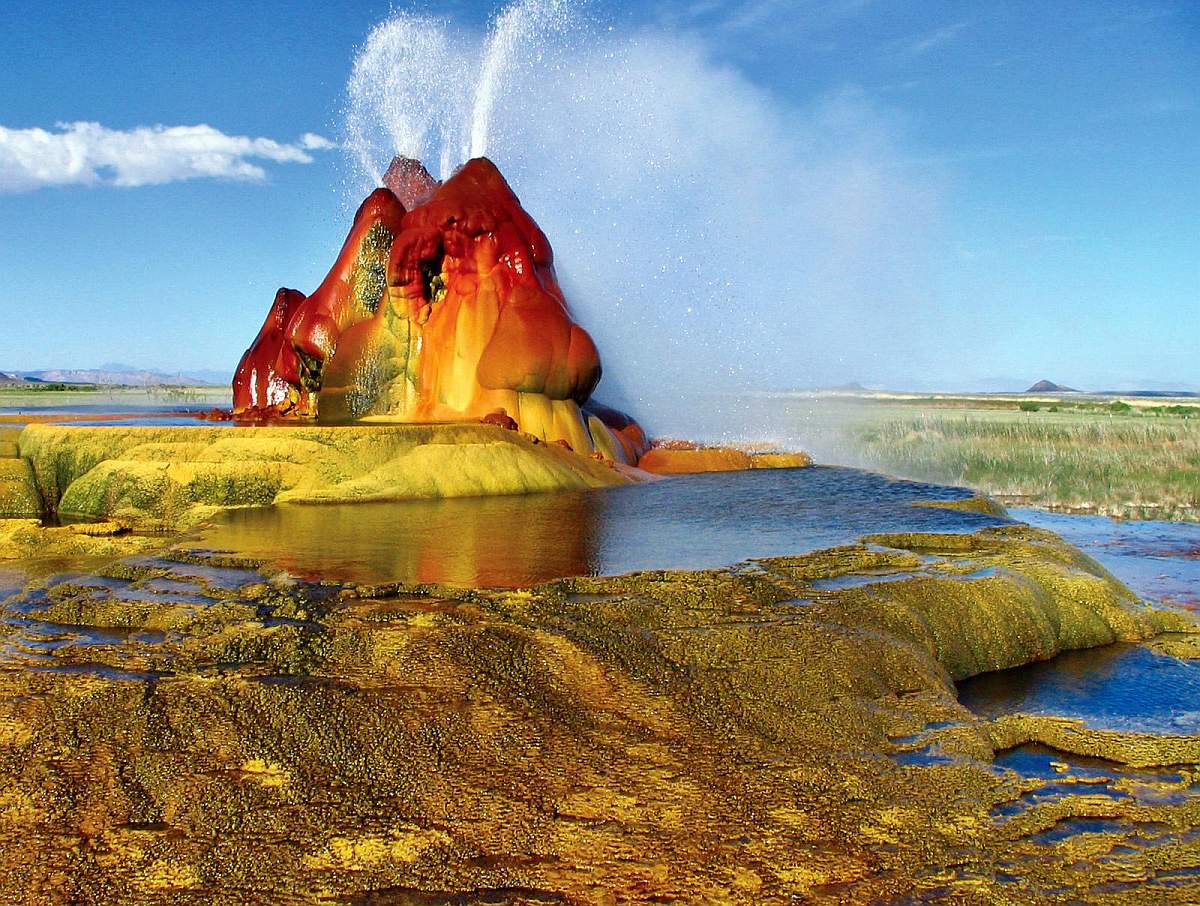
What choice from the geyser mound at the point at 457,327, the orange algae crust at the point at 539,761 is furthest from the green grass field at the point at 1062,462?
the orange algae crust at the point at 539,761

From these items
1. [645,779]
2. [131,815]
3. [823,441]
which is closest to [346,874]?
[131,815]

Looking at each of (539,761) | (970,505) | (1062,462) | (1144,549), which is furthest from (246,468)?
(1062,462)

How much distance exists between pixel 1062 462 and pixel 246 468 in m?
17.4

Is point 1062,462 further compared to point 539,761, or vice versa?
point 1062,462

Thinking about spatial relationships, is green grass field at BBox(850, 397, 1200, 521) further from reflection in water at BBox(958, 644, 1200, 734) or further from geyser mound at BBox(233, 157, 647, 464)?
reflection in water at BBox(958, 644, 1200, 734)

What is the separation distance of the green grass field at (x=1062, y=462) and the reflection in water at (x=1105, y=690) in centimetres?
989

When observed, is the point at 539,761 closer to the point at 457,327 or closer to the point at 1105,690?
the point at 1105,690

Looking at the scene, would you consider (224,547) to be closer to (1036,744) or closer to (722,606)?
(722,606)

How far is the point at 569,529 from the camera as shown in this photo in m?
10.7

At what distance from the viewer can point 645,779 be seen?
4.38 m

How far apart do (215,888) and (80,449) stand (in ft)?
38.1

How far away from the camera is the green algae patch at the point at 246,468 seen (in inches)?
496

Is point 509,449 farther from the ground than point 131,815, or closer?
farther from the ground

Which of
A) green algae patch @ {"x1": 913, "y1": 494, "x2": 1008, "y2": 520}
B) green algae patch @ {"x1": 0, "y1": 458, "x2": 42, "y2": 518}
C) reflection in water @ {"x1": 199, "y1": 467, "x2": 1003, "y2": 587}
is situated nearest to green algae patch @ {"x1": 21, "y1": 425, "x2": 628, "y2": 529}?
green algae patch @ {"x1": 0, "y1": 458, "x2": 42, "y2": 518}
